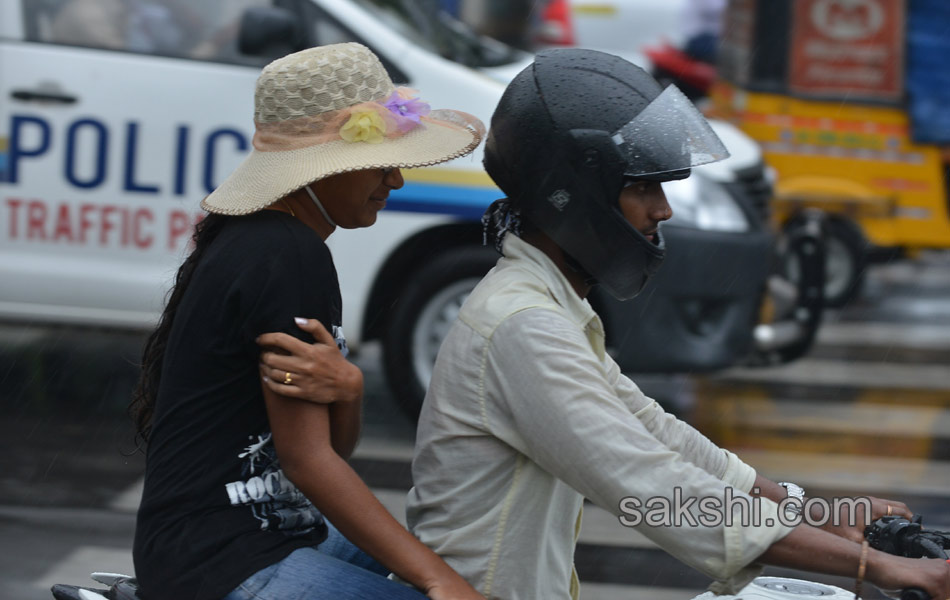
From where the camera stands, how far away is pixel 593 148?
210 centimetres

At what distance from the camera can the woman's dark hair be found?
7.27 ft

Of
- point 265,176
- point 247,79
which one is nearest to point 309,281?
point 265,176

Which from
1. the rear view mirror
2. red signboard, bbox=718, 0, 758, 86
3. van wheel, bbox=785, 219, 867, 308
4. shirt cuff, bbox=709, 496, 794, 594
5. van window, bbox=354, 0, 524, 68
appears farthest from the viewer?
red signboard, bbox=718, 0, 758, 86

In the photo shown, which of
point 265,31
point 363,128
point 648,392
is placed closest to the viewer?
point 363,128

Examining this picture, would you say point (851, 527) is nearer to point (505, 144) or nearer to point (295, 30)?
point (505, 144)

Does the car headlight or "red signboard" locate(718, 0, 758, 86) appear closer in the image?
the car headlight

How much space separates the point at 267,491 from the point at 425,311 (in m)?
3.66

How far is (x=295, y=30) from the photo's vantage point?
18.3ft

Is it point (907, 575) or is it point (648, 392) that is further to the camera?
point (648, 392)

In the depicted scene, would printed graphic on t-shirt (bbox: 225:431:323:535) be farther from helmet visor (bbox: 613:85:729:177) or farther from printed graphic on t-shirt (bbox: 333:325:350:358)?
helmet visor (bbox: 613:85:729:177)

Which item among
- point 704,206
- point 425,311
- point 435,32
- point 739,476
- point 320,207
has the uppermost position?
point 320,207

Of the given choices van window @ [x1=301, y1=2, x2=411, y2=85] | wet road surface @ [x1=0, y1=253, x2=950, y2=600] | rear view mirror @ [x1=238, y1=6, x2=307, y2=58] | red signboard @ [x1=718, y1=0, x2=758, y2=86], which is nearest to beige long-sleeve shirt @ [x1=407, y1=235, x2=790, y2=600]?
wet road surface @ [x1=0, y1=253, x2=950, y2=600]

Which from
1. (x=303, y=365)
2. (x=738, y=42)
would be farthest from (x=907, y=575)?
(x=738, y=42)

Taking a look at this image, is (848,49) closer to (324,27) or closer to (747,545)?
(324,27)
